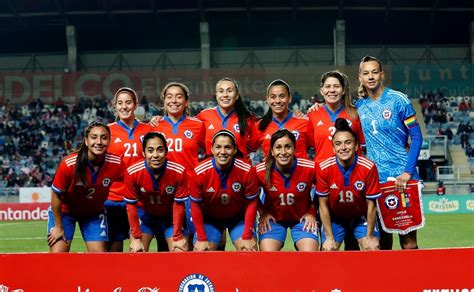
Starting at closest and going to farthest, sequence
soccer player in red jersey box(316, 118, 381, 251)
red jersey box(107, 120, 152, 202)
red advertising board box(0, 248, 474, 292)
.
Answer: red advertising board box(0, 248, 474, 292)
soccer player in red jersey box(316, 118, 381, 251)
red jersey box(107, 120, 152, 202)

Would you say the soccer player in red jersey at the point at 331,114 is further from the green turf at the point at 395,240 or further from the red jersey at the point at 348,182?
the green turf at the point at 395,240

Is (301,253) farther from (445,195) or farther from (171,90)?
Result: (445,195)

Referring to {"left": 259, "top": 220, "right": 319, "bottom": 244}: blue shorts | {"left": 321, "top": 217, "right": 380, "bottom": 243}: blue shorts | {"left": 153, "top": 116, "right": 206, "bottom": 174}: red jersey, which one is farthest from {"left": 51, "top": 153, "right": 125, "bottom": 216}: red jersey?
{"left": 321, "top": 217, "right": 380, "bottom": 243}: blue shorts

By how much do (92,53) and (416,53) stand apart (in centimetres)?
1740

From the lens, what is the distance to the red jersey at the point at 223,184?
6.66m

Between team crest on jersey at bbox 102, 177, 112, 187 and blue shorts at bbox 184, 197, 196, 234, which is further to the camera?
blue shorts at bbox 184, 197, 196, 234

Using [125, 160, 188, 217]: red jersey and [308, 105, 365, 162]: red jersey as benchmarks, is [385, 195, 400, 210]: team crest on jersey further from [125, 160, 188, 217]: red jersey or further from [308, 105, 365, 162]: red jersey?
[125, 160, 188, 217]: red jersey

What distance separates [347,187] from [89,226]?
2634mm

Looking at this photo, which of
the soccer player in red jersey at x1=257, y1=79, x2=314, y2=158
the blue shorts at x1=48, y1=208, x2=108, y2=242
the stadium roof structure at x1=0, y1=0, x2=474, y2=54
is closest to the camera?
the blue shorts at x1=48, y1=208, x2=108, y2=242

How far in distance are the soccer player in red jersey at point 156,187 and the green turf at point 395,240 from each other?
6.09 meters

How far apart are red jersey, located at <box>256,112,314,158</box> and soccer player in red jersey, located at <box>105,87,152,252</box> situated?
1.37m

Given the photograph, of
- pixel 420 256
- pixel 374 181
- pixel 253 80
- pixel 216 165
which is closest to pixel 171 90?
pixel 216 165

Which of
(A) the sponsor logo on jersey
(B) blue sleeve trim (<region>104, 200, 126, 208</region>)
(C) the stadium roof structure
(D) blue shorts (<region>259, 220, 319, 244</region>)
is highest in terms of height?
(C) the stadium roof structure

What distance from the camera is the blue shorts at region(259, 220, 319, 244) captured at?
674 centimetres
